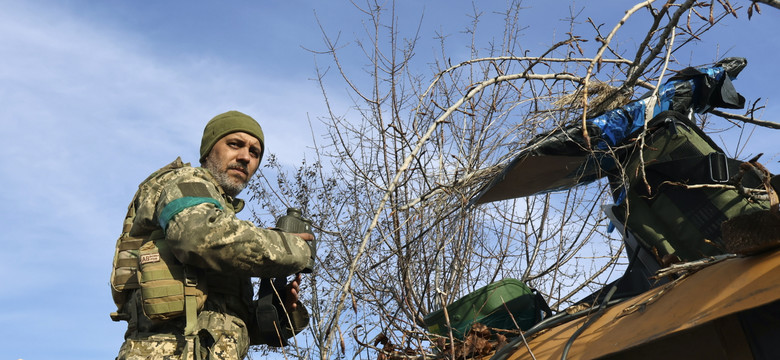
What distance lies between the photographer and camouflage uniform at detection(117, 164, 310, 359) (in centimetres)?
306

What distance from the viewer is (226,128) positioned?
3875 millimetres

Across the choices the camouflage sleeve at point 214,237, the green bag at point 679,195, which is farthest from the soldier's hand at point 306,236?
the green bag at point 679,195

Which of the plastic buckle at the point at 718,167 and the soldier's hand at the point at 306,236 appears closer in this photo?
the plastic buckle at the point at 718,167

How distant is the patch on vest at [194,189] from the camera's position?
3.18 m

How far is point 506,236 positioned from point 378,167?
4.46 ft

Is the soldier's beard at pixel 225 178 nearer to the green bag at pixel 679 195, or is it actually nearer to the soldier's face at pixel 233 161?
the soldier's face at pixel 233 161

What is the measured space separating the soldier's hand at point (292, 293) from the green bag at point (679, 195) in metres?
1.67

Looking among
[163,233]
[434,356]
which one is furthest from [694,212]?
[163,233]

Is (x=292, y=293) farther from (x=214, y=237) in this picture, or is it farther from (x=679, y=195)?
(x=679, y=195)

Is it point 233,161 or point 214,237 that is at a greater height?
point 233,161

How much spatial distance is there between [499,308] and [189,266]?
1447 millimetres

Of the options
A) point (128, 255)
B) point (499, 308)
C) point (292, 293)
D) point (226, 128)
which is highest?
point (226, 128)

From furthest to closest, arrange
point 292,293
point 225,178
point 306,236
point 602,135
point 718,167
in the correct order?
point 225,178, point 292,293, point 306,236, point 602,135, point 718,167

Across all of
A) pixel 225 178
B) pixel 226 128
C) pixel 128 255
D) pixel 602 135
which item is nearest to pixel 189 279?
pixel 128 255
